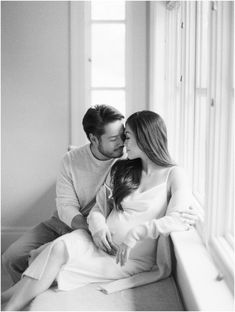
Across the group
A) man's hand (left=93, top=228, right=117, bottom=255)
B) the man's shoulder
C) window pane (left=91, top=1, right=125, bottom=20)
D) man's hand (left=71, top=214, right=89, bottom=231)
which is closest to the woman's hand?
man's hand (left=93, top=228, right=117, bottom=255)

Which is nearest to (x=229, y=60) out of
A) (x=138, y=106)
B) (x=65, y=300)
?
(x=65, y=300)

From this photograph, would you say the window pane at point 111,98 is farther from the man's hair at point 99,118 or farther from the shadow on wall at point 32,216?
the man's hair at point 99,118

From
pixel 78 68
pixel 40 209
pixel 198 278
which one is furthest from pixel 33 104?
pixel 198 278

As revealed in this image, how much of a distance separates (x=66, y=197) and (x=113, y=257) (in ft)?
1.98

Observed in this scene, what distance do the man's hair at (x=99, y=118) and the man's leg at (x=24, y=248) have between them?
606mm

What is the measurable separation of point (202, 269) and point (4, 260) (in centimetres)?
142

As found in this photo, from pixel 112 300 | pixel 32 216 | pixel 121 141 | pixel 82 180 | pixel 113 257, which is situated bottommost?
pixel 32 216

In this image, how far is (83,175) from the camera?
272 cm

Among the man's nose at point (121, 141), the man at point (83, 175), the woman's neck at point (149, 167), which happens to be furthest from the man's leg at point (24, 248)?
the woman's neck at point (149, 167)

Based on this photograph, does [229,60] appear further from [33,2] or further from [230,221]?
[33,2]

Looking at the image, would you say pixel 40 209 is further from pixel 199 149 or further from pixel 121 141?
pixel 199 149

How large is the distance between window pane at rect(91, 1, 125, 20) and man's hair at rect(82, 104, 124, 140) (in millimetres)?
1572

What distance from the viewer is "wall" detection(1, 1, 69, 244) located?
396 centimetres

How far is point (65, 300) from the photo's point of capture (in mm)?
2018
